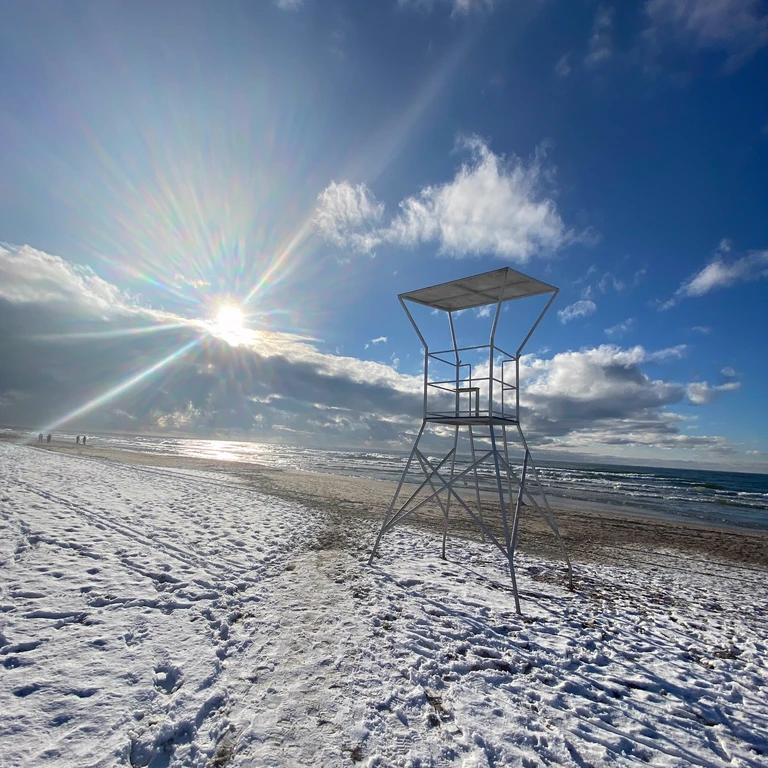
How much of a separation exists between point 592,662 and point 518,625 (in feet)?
3.37

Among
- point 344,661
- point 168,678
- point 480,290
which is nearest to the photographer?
point 168,678

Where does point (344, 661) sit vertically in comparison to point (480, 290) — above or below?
below

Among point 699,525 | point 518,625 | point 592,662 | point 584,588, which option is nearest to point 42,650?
point 518,625

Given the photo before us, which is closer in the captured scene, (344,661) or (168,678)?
(168,678)

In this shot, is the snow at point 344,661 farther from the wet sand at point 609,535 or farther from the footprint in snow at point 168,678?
the wet sand at point 609,535

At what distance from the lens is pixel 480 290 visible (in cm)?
744

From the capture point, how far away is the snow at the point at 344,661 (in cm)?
330

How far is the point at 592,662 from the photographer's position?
4.88m

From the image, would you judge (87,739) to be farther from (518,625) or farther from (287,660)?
(518,625)

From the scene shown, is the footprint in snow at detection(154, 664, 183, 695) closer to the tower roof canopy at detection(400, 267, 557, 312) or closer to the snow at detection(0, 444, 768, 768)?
the snow at detection(0, 444, 768, 768)

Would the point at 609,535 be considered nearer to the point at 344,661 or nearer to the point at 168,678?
the point at 344,661

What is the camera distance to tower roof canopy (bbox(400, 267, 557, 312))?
681 cm

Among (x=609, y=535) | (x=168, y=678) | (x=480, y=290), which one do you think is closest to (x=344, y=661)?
(x=168, y=678)

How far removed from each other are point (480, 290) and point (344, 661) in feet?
20.2
